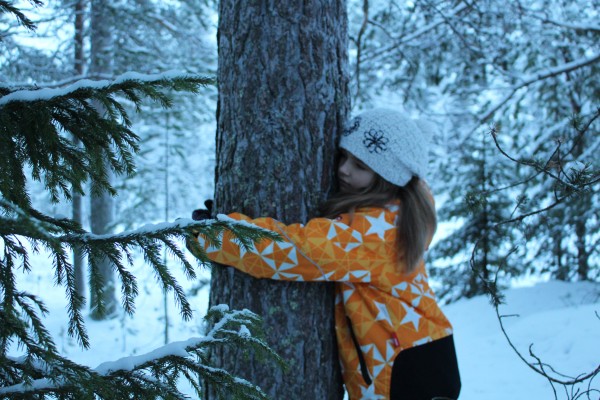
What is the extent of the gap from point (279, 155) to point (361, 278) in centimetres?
66

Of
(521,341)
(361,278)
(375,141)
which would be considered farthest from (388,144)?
(521,341)

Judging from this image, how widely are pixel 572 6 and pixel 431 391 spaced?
6.22m

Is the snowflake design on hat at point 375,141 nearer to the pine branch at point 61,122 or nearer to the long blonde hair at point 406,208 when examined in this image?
the long blonde hair at point 406,208

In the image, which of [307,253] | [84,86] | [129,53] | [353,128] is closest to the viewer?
[84,86]

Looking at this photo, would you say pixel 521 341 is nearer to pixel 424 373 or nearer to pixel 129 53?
pixel 424 373

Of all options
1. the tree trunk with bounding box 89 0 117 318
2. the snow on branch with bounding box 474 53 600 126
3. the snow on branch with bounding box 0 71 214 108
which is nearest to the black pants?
the snow on branch with bounding box 0 71 214 108

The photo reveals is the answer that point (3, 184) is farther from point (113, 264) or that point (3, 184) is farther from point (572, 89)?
point (572, 89)

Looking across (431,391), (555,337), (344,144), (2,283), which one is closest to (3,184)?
(2,283)

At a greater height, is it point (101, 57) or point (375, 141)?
point (101, 57)

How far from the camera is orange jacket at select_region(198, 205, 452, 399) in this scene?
2.26 m

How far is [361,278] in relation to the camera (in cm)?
239

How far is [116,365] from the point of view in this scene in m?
1.39

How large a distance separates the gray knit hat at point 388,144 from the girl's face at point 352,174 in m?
0.05

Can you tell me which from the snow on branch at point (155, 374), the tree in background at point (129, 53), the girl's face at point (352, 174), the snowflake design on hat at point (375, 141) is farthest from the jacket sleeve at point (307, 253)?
the tree in background at point (129, 53)
